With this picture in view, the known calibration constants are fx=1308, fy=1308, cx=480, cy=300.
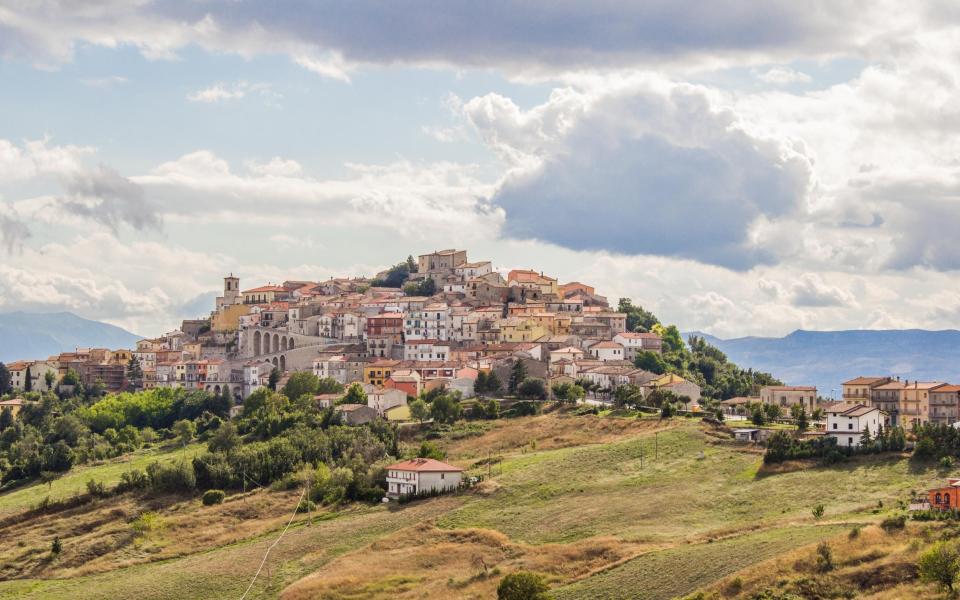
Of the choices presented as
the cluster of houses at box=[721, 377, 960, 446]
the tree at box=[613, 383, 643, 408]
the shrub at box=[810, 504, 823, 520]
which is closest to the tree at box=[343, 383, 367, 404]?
the tree at box=[613, 383, 643, 408]

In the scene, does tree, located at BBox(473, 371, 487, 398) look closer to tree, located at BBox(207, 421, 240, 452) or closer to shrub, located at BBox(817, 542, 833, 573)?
tree, located at BBox(207, 421, 240, 452)

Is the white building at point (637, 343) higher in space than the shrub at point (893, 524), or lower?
higher

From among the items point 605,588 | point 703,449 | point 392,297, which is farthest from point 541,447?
point 392,297

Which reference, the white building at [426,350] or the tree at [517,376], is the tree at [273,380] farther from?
the tree at [517,376]

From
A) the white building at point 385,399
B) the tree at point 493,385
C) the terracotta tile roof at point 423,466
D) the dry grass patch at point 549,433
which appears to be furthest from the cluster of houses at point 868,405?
the white building at point 385,399

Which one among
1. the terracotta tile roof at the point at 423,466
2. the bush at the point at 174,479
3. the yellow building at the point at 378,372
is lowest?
the bush at the point at 174,479

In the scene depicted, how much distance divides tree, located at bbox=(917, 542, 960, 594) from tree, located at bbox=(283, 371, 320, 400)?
252 ft

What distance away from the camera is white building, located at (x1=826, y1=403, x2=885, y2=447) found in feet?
259

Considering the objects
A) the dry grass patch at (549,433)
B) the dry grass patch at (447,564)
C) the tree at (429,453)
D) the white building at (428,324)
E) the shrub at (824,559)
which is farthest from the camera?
the white building at (428,324)

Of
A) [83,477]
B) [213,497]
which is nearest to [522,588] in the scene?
[213,497]

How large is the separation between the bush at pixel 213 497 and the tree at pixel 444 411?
20.0m

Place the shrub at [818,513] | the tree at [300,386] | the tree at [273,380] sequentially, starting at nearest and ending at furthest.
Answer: the shrub at [818,513]
the tree at [300,386]
the tree at [273,380]

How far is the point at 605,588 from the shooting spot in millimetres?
59156

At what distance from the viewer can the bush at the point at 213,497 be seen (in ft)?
301
